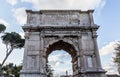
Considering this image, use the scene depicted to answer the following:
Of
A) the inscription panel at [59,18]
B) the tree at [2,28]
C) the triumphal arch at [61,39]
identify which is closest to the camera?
the triumphal arch at [61,39]

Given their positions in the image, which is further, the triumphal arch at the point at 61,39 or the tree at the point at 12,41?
the tree at the point at 12,41

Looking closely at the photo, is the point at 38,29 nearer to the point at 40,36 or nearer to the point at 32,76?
Result: the point at 40,36

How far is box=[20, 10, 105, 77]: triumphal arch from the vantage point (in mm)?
13417

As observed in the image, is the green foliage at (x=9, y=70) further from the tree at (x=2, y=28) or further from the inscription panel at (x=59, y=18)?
the inscription panel at (x=59, y=18)

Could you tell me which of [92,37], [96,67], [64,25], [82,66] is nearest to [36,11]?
[64,25]

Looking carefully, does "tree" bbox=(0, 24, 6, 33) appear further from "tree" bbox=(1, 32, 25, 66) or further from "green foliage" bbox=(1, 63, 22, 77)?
"green foliage" bbox=(1, 63, 22, 77)

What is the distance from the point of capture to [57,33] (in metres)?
14.9

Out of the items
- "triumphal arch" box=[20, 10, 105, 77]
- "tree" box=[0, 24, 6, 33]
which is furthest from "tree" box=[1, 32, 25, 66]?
"triumphal arch" box=[20, 10, 105, 77]

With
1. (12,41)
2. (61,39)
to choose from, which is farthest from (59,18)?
(12,41)

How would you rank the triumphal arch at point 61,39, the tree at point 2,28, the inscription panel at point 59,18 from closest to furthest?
the triumphal arch at point 61,39, the inscription panel at point 59,18, the tree at point 2,28

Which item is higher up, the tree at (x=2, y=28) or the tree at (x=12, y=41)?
the tree at (x=2, y=28)

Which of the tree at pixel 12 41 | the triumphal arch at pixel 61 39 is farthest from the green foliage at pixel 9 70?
the triumphal arch at pixel 61 39

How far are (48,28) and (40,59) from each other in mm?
3437

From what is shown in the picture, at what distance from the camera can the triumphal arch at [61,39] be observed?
1342 cm
